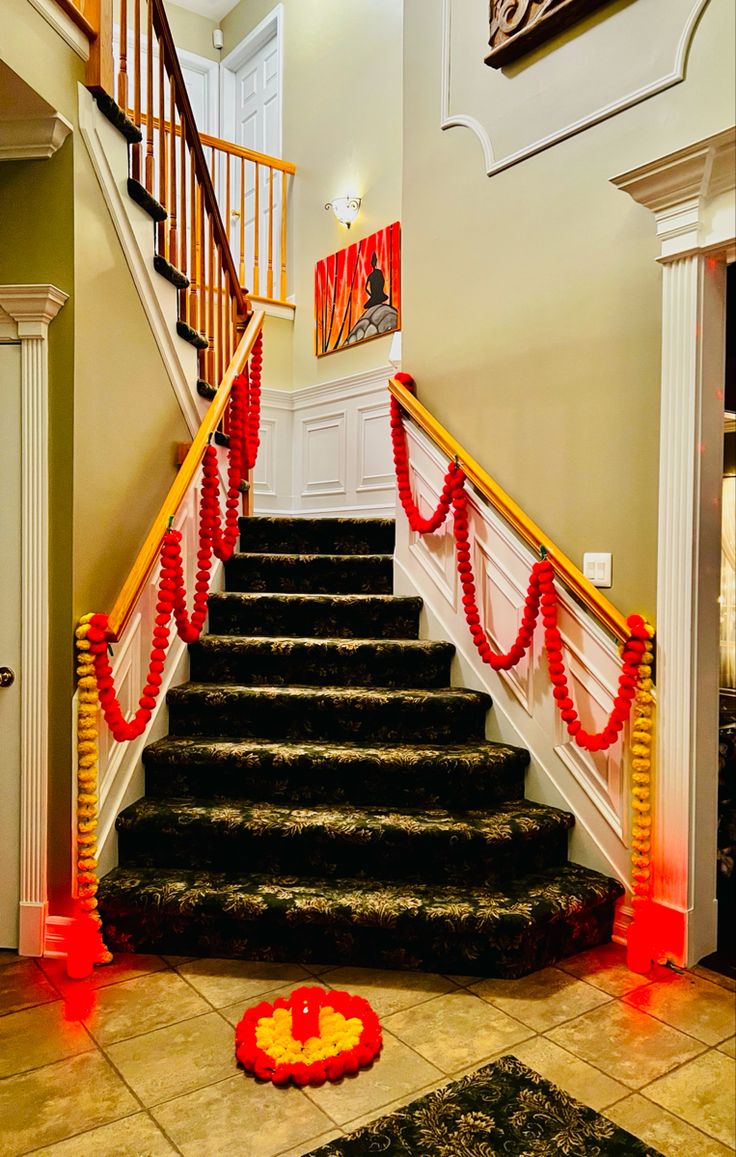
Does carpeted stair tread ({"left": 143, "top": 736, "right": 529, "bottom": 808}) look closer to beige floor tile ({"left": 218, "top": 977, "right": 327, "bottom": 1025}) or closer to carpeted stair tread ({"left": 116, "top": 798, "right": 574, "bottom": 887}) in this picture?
carpeted stair tread ({"left": 116, "top": 798, "right": 574, "bottom": 887})

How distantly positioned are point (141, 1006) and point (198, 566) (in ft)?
5.24

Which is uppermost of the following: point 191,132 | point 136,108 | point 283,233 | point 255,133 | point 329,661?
point 255,133

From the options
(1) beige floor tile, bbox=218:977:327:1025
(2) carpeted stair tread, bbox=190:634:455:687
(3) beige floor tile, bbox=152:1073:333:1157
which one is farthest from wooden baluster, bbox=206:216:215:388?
(3) beige floor tile, bbox=152:1073:333:1157

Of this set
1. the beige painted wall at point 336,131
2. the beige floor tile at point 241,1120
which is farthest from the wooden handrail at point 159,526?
the beige painted wall at point 336,131

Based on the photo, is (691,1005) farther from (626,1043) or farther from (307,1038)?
(307,1038)

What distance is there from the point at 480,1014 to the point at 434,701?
3.58ft

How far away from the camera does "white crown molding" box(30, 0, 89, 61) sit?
2285 mm

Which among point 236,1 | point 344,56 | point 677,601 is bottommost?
point 677,601

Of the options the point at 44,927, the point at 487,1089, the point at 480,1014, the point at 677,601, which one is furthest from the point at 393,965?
the point at 677,601

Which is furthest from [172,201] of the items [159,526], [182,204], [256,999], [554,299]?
[256,999]

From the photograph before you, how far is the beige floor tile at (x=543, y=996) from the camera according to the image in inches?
82.6

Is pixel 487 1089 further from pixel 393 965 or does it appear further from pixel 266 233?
pixel 266 233

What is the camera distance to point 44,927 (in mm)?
2465

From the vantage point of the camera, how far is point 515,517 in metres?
2.85
